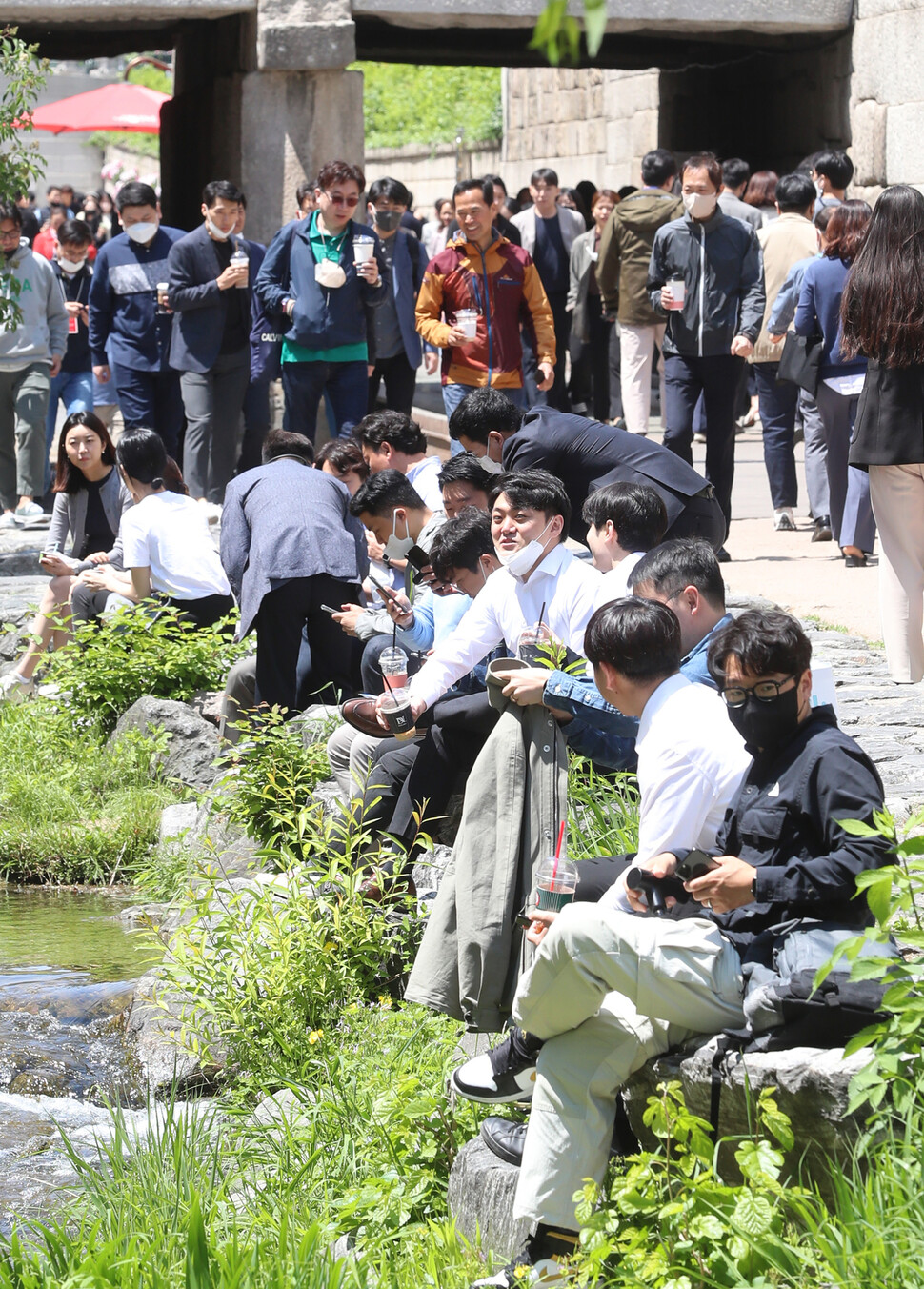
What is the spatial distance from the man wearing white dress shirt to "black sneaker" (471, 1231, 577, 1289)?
5.76 ft

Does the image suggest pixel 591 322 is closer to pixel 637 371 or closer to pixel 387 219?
pixel 637 371

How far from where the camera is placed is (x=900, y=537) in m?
5.89

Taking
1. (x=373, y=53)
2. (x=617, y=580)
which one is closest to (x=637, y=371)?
(x=373, y=53)

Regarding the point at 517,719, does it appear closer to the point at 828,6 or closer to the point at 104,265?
the point at 104,265

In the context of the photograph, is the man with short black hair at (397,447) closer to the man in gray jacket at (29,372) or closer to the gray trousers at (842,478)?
the gray trousers at (842,478)

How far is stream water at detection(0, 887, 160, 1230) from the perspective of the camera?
4.68 metres

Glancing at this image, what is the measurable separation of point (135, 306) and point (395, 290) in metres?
1.51

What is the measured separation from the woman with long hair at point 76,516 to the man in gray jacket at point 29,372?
2.65 metres

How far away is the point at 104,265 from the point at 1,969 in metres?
5.29

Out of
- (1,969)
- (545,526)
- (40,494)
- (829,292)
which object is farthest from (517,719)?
(40,494)

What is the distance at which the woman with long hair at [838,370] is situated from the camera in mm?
7793

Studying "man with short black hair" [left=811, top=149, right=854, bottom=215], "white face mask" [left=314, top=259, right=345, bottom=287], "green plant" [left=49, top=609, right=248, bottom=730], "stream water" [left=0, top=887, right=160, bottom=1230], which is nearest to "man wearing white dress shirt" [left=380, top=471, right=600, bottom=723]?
"stream water" [left=0, top=887, right=160, bottom=1230]

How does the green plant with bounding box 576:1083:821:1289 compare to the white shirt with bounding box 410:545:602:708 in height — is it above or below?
below

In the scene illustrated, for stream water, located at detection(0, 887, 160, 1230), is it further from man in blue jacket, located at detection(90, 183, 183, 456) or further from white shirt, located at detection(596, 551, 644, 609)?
man in blue jacket, located at detection(90, 183, 183, 456)
